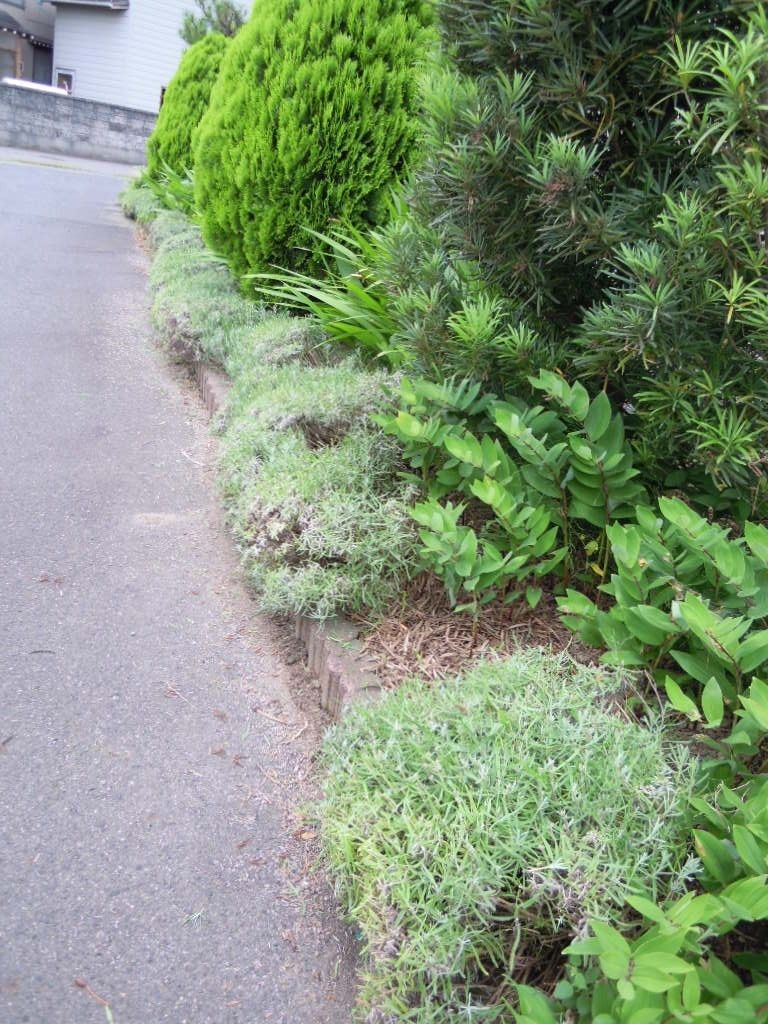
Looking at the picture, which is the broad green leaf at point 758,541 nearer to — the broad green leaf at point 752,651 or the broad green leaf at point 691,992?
the broad green leaf at point 752,651

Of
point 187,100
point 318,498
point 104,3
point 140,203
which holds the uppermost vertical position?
point 104,3

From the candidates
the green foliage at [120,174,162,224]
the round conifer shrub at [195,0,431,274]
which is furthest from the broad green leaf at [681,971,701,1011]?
the green foliage at [120,174,162,224]

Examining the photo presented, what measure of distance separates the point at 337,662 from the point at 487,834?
3.17 ft

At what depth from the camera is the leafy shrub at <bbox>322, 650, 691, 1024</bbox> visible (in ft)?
4.92

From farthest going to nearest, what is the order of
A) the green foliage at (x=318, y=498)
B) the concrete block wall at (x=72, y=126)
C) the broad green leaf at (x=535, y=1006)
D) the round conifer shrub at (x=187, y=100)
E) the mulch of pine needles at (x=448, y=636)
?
the concrete block wall at (x=72, y=126), the round conifer shrub at (x=187, y=100), the green foliage at (x=318, y=498), the mulch of pine needles at (x=448, y=636), the broad green leaf at (x=535, y=1006)

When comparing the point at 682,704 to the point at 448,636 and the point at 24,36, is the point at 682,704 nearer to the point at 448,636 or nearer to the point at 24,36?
the point at 448,636

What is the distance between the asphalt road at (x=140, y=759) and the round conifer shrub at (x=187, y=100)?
24.3ft

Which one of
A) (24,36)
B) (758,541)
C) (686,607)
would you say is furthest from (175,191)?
(24,36)

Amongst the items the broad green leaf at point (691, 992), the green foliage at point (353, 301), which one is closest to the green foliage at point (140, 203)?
the green foliage at point (353, 301)

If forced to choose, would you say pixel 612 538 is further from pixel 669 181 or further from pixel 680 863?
pixel 669 181

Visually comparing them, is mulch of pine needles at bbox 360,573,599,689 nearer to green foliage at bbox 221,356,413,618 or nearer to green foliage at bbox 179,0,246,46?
green foliage at bbox 221,356,413,618

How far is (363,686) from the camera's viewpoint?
7.58 ft

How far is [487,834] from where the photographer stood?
157 cm

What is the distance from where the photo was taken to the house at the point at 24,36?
2966 centimetres
